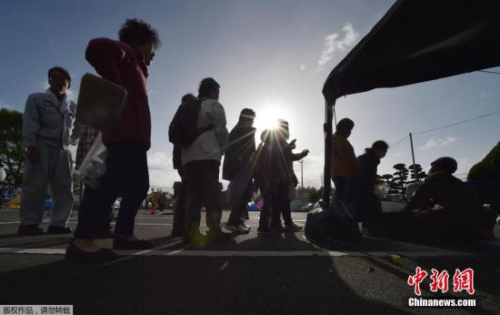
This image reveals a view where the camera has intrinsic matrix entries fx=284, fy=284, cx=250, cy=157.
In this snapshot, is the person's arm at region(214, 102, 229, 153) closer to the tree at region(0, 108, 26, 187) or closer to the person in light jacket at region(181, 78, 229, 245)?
the person in light jacket at region(181, 78, 229, 245)

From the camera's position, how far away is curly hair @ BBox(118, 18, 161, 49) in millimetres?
2537

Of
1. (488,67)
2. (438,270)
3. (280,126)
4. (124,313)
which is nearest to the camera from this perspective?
(124,313)

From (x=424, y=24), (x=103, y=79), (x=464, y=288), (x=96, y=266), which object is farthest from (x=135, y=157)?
(x=424, y=24)

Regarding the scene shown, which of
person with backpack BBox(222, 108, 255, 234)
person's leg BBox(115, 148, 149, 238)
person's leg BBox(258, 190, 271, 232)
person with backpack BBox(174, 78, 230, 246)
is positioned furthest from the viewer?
person's leg BBox(258, 190, 271, 232)

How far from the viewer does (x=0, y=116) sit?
29672mm

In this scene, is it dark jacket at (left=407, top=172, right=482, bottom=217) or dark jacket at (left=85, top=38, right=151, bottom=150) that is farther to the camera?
dark jacket at (left=407, top=172, right=482, bottom=217)

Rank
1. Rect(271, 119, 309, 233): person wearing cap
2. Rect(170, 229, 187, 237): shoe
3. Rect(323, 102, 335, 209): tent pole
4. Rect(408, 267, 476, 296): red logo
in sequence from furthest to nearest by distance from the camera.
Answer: Rect(271, 119, 309, 233): person wearing cap → Rect(170, 229, 187, 237): shoe → Rect(323, 102, 335, 209): tent pole → Rect(408, 267, 476, 296): red logo

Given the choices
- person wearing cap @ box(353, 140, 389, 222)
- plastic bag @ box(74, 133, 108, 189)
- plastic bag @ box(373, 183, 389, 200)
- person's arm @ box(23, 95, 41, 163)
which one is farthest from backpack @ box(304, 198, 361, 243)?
person's arm @ box(23, 95, 41, 163)

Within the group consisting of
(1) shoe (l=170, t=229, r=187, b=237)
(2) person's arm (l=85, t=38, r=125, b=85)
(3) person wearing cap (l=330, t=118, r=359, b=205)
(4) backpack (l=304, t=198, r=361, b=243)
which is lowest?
(1) shoe (l=170, t=229, r=187, b=237)

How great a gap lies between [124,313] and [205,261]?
97 centimetres

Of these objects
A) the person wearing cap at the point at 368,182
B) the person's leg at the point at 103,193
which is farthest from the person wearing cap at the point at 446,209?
the person's leg at the point at 103,193

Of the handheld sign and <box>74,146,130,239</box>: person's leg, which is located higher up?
the handheld sign

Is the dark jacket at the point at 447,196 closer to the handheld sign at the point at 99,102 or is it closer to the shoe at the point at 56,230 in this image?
the handheld sign at the point at 99,102

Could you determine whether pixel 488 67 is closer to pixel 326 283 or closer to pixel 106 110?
pixel 326 283
